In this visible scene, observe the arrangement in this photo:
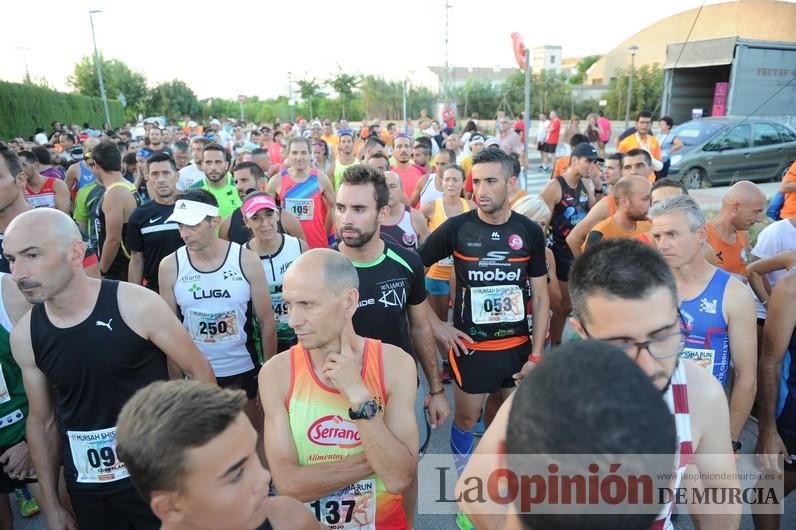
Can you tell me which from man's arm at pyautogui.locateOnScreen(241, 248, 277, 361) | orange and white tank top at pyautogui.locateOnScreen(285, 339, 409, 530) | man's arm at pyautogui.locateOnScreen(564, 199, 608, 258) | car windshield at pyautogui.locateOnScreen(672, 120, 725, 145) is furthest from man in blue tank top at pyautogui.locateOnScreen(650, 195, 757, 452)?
car windshield at pyautogui.locateOnScreen(672, 120, 725, 145)

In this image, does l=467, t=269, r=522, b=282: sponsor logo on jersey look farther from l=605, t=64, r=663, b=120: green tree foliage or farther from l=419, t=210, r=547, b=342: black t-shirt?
l=605, t=64, r=663, b=120: green tree foliage

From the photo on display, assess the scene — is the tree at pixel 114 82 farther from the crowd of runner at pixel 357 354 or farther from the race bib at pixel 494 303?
the race bib at pixel 494 303

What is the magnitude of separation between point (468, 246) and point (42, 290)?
239cm

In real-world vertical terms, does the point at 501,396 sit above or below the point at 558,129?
below

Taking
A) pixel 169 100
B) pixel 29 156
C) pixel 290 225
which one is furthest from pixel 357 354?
pixel 169 100

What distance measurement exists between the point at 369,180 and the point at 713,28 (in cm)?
4924

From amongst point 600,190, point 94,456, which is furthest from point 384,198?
point 600,190

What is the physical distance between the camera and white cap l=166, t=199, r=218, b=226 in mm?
3316

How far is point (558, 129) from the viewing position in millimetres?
17531

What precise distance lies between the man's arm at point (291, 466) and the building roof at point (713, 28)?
54.9ft

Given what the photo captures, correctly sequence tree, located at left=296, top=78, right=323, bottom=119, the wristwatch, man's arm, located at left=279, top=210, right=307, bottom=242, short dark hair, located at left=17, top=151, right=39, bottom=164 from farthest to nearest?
tree, located at left=296, top=78, right=323, bottom=119 < short dark hair, located at left=17, top=151, right=39, bottom=164 < man's arm, located at left=279, top=210, right=307, bottom=242 < the wristwatch

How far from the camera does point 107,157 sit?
17.8 feet

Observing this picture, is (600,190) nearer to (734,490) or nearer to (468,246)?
(468,246)

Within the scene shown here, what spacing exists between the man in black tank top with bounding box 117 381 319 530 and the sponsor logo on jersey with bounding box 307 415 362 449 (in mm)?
591
